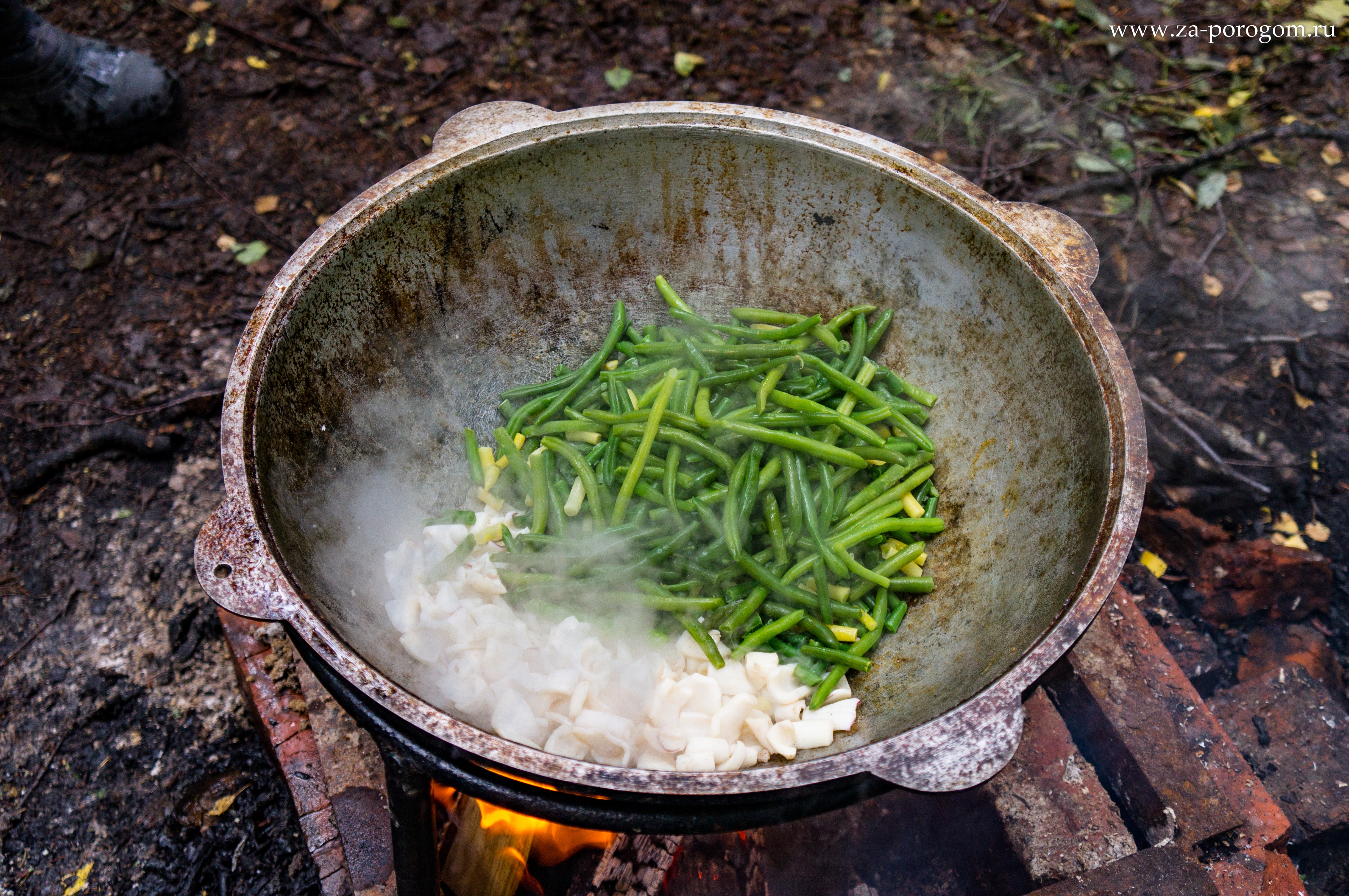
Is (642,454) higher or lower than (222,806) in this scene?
higher

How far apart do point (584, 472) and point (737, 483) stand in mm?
700

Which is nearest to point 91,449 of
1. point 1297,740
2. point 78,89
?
point 78,89

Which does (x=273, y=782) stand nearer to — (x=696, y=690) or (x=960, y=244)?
(x=696, y=690)

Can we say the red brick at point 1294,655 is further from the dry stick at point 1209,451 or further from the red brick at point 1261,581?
the dry stick at point 1209,451

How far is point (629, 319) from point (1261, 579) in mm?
3684

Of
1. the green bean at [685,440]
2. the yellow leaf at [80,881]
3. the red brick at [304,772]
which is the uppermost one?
the green bean at [685,440]

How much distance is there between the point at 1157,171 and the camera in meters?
5.70

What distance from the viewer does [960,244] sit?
10.6 ft

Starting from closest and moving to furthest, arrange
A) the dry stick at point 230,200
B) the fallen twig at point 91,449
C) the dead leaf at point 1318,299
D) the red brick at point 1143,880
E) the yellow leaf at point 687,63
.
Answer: the red brick at point 1143,880 → the fallen twig at point 91,449 → the dead leaf at point 1318,299 → the dry stick at point 230,200 → the yellow leaf at point 687,63

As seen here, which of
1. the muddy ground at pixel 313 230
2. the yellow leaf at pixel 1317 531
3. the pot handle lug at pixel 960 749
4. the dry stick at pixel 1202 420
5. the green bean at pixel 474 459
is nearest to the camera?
the pot handle lug at pixel 960 749

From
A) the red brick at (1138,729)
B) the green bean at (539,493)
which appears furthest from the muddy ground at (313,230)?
the green bean at (539,493)

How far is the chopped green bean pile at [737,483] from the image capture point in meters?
3.12

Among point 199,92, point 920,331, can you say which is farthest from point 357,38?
point 920,331

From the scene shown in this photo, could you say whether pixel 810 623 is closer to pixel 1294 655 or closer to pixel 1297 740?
pixel 1297 740
